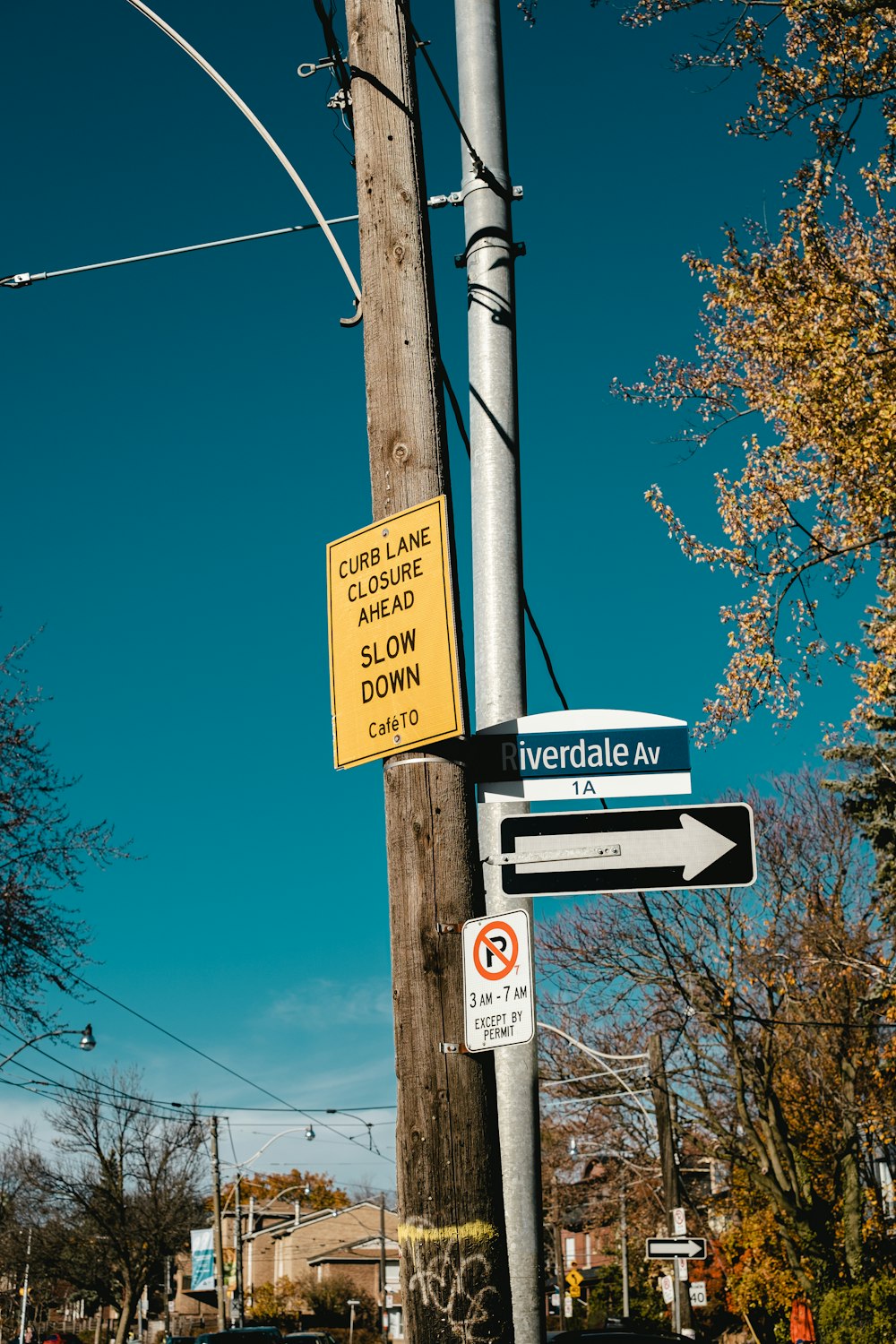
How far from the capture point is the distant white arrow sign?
4215mm

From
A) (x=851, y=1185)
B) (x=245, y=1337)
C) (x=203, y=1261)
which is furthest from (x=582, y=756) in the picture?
(x=203, y=1261)

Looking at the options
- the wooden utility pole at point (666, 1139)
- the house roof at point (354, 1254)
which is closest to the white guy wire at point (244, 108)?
the wooden utility pole at point (666, 1139)

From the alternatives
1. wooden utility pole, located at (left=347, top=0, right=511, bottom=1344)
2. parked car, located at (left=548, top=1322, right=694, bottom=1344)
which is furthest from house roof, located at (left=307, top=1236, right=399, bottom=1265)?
wooden utility pole, located at (left=347, top=0, right=511, bottom=1344)

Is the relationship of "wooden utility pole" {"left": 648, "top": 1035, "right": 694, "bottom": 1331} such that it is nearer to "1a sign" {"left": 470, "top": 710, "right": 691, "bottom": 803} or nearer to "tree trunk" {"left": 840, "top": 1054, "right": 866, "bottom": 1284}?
"tree trunk" {"left": 840, "top": 1054, "right": 866, "bottom": 1284}

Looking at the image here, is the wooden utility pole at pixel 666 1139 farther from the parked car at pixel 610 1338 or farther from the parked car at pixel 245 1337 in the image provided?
the parked car at pixel 610 1338

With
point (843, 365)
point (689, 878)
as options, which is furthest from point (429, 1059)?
point (843, 365)

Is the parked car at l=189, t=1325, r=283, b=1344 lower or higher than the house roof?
higher

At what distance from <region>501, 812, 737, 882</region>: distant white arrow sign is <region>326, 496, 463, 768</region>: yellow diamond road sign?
2.13 ft

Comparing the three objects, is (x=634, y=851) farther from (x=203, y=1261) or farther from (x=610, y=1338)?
(x=203, y=1261)

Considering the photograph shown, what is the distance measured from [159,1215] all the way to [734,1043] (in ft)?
124

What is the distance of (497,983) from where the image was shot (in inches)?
143

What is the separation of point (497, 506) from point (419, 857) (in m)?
2.32

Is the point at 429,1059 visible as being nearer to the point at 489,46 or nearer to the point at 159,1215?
the point at 489,46

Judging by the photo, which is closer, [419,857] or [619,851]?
[419,857]
